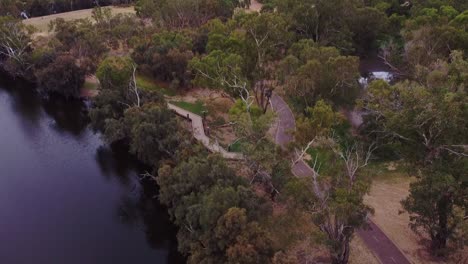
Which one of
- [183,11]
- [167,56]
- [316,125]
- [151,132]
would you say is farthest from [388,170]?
Answer: [183,11]

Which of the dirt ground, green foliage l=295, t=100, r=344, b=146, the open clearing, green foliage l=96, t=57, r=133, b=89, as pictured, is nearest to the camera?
the dirt ground

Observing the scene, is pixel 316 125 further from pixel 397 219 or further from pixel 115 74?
pixel 115 74

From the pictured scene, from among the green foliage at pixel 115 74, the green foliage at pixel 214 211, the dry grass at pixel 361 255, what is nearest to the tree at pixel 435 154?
the dry grass at pixel 361 255

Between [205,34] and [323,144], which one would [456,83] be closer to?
[323,144]

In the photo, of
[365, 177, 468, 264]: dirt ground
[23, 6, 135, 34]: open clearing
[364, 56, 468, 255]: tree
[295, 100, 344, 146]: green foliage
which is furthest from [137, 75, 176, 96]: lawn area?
[364, 56, 468, 255]: tree

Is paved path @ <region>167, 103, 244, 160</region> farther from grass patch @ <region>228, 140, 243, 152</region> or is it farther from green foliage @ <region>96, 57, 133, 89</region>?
green foliage @ <region>96, 57, 133, 89</region>

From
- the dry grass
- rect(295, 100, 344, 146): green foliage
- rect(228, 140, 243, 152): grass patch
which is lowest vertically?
the dry grass

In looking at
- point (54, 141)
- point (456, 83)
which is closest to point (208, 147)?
point (54, 141)
